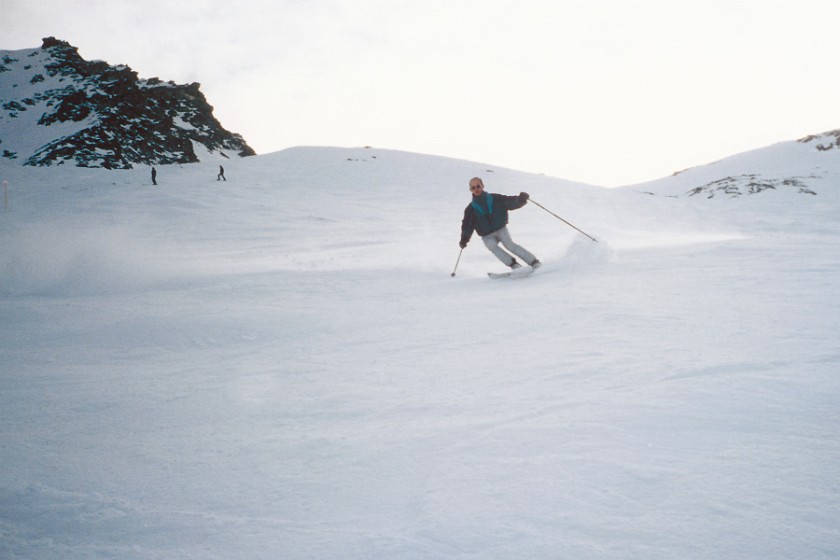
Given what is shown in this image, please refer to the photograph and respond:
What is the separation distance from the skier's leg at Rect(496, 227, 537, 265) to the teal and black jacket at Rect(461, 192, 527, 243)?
11 cm

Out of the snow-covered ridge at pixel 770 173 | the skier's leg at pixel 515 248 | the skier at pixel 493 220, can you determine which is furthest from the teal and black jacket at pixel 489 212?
the snow-covered ridge at pixel 770 173

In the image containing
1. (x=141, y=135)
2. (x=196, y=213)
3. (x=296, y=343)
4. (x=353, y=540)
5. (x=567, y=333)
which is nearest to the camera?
(x=353, y=540)

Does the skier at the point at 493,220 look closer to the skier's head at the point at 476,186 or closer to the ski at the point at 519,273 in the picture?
the skier's head at the point at 476,186

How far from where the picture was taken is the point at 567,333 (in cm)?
378

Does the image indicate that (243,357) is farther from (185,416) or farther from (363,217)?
(363,217)

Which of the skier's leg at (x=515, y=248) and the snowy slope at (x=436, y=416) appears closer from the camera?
the snowy slope at (x=436, y=416)

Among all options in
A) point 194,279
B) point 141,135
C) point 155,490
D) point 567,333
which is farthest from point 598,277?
point 141,135

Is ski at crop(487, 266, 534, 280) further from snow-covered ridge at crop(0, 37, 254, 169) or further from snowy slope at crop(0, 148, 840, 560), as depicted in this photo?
snow-covered ridge at crop(0, 37, 254, 169)

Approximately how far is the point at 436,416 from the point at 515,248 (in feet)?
18.2

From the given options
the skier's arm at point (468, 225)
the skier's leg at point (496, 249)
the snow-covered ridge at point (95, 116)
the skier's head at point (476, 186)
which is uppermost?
the snow-covered ridge at point (95, 116)

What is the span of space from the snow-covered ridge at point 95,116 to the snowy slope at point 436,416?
247 feet

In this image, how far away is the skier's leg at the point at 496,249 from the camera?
304 inches

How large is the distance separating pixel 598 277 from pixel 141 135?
10328cm

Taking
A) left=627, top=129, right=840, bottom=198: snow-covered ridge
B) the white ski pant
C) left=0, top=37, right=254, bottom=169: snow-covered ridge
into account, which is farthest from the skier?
left=0, top=37, right=254, bottom=169: snow-covered ridge
